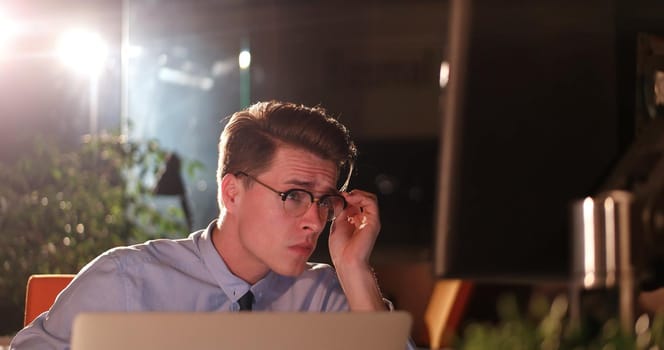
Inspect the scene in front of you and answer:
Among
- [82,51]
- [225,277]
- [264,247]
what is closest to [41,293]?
[225,277]

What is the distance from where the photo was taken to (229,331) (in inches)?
45.9

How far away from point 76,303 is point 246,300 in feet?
1.34

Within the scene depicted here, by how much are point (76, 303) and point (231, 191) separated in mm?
558

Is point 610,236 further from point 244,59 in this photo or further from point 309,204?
point 244,59

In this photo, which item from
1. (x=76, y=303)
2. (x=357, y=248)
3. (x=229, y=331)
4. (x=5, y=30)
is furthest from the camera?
(x=5, y=30)

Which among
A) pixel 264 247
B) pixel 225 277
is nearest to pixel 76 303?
pixel 225 277

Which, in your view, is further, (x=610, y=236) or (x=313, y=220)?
(x=313, y=220)

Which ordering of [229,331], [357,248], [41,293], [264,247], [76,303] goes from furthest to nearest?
[264,247] < [357,248] < [41,293] < [76,303] < [229,331]

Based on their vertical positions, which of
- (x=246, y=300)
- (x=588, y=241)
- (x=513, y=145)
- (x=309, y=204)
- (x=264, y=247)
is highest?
(x=513, y=145)

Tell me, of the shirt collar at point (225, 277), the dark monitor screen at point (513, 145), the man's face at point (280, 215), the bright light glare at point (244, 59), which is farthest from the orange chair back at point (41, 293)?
the bright light glare at point (244, 59)

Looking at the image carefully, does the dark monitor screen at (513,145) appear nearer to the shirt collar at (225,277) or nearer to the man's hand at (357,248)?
the man's hand at (357,248)

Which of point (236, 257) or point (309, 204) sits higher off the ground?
point (309, 204)

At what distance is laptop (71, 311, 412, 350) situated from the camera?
3.76 ft

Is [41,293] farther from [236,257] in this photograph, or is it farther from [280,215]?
[280,215]
